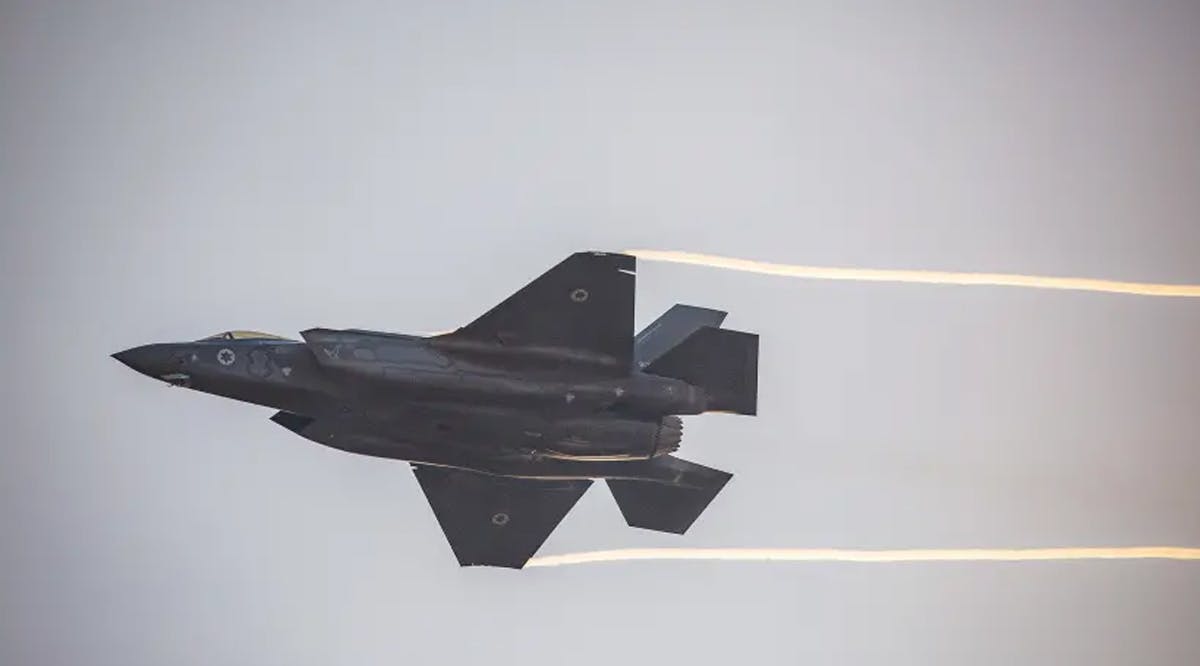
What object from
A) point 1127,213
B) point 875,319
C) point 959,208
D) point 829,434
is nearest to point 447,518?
point 829,434

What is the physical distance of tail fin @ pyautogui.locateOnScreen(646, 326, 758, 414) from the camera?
637 inches

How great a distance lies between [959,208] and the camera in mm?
21094

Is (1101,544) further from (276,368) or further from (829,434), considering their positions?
(276,368)

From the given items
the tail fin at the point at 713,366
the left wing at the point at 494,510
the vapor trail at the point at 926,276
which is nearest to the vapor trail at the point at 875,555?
the left wing at the point at 494,510

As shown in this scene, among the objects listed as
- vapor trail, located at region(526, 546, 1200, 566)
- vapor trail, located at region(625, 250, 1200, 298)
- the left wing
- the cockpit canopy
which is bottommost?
vapor trail, located at region(526, 546, 1200, 566)

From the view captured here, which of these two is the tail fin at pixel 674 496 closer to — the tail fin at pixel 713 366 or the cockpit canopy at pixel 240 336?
the tail fin at pixel 713 366

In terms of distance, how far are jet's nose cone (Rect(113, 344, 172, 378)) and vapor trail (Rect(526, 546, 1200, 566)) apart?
5.03m

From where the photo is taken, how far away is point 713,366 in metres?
16.2

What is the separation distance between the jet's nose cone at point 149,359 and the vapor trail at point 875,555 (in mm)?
5029

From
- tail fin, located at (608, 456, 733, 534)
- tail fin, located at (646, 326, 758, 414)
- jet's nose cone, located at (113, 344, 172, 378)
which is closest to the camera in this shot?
jet's nose cone, located at (113, 344, 172, 378)

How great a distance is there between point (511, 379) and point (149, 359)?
10.5ft

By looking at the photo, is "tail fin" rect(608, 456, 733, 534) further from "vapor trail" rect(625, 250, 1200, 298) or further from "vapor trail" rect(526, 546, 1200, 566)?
"vapor trail" rect(625, 250, 1200, 298)

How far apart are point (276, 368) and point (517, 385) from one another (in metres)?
2.16

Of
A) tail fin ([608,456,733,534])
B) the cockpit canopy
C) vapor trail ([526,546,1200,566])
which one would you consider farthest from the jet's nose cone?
vapor trail ([526,546,1200,566])
